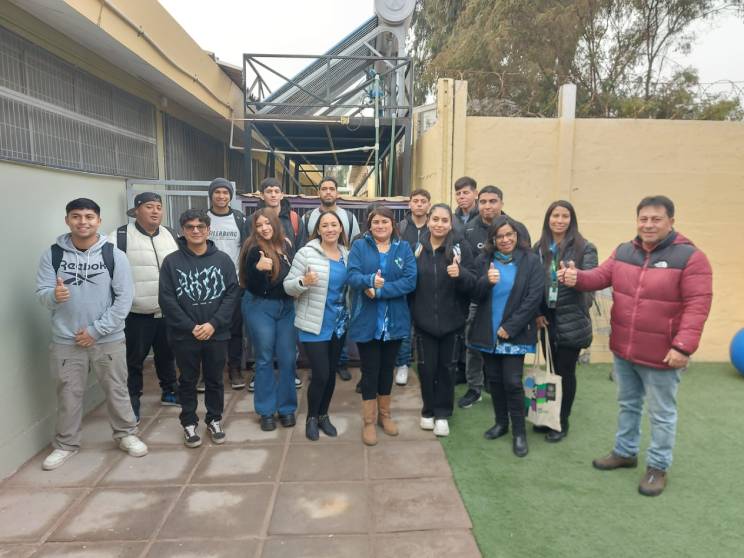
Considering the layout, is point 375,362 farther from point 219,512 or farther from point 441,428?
point 219,512

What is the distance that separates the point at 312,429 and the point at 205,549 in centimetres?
126

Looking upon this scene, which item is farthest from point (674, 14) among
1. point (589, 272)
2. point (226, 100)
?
point (589, 272)

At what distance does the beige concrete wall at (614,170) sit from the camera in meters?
5.27

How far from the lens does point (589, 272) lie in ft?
10.5

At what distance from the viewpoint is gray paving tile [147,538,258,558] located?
2.45m

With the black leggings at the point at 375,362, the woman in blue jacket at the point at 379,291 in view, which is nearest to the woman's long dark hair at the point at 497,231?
the woman in blue jacket at the point at 379,291

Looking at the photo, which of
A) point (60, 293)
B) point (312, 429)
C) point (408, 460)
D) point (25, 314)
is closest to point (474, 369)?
point (408, 460)

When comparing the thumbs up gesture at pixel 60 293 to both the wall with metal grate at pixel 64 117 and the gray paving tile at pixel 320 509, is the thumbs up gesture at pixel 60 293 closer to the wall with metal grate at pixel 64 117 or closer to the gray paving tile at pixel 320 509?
the wall with metal grate at pixel 64 117

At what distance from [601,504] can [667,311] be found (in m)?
1.15

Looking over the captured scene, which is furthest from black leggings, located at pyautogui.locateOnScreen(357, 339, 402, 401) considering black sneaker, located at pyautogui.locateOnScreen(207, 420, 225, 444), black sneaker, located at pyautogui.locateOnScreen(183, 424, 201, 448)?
black sneaker, located at pyautogui.locateOnScreen(183, 424, 201, 448)

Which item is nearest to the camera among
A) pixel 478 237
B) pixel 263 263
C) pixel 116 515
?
pixel 116 515

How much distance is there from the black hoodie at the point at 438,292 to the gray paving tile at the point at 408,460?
797 mm

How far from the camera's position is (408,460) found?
3.36 m

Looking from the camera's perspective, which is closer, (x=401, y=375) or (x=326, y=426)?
(x=326, y=426)
